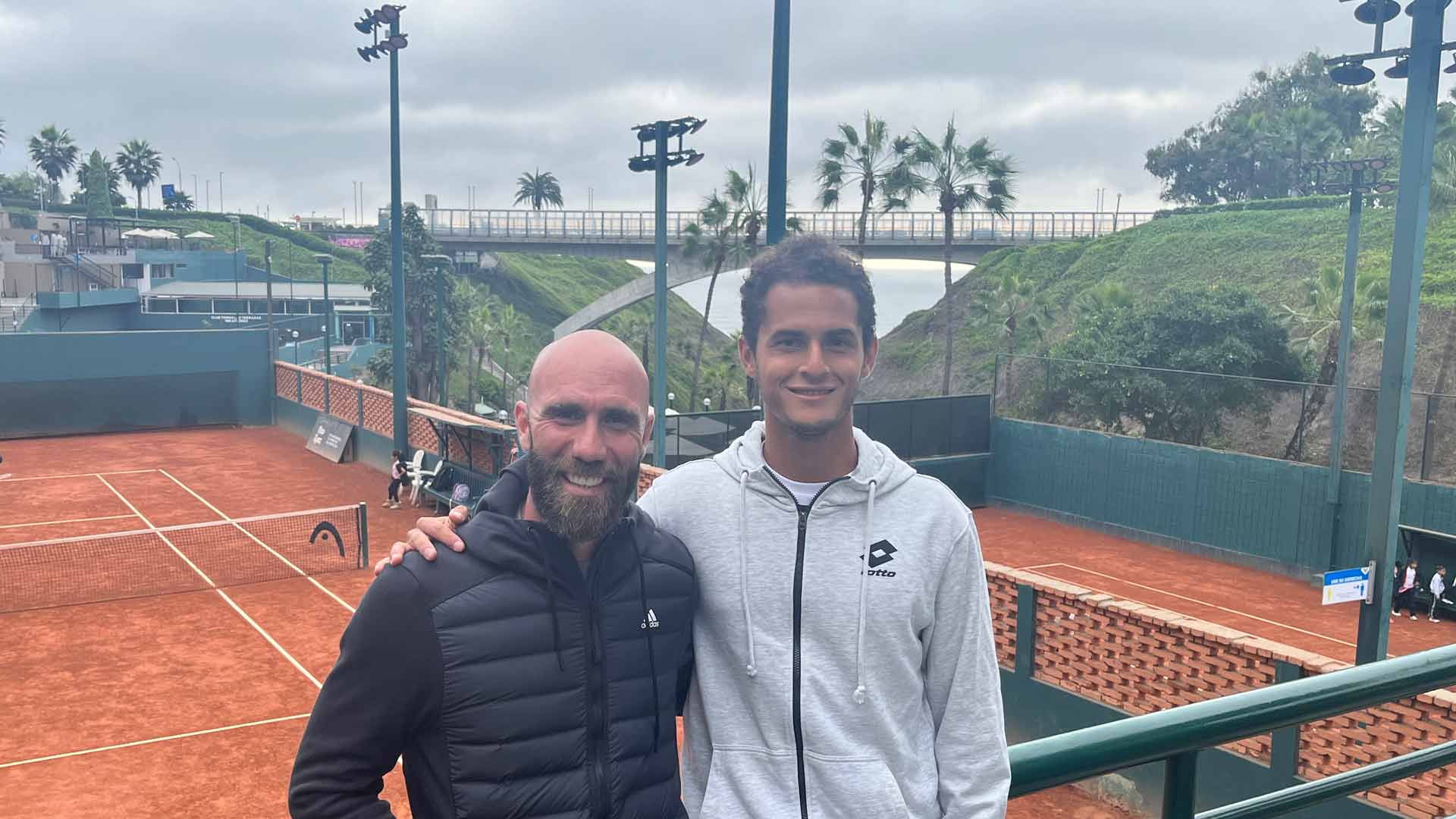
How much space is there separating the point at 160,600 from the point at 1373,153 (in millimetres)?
45219

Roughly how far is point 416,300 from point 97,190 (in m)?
52.2

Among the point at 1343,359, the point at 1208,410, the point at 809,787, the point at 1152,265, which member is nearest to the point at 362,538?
the point at 1343,359

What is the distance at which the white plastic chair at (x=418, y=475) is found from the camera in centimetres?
2386

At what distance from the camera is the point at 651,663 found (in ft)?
7.53

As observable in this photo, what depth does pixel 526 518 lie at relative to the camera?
2389mm

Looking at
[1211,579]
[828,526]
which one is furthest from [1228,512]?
[828,526]

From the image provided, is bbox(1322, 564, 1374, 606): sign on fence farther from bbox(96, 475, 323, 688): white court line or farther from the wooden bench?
the wooden bench

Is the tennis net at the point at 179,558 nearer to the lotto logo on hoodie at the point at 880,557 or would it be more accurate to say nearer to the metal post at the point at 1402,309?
the metal post at the point at 1402,309

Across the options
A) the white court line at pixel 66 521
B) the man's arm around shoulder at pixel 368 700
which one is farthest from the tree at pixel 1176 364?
the man's arm around shoulder at pixel 368 700

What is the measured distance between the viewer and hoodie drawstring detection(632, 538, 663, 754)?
2283 mm

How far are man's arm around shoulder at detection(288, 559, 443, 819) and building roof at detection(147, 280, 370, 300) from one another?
6391cm

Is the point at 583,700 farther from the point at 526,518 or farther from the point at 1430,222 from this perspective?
the point at 1430,222

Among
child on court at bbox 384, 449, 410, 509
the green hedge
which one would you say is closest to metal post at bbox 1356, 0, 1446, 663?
child on court at bbox 384, 449, 410, 509

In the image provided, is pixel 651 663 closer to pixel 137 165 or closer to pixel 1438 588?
pixel 1438 588
